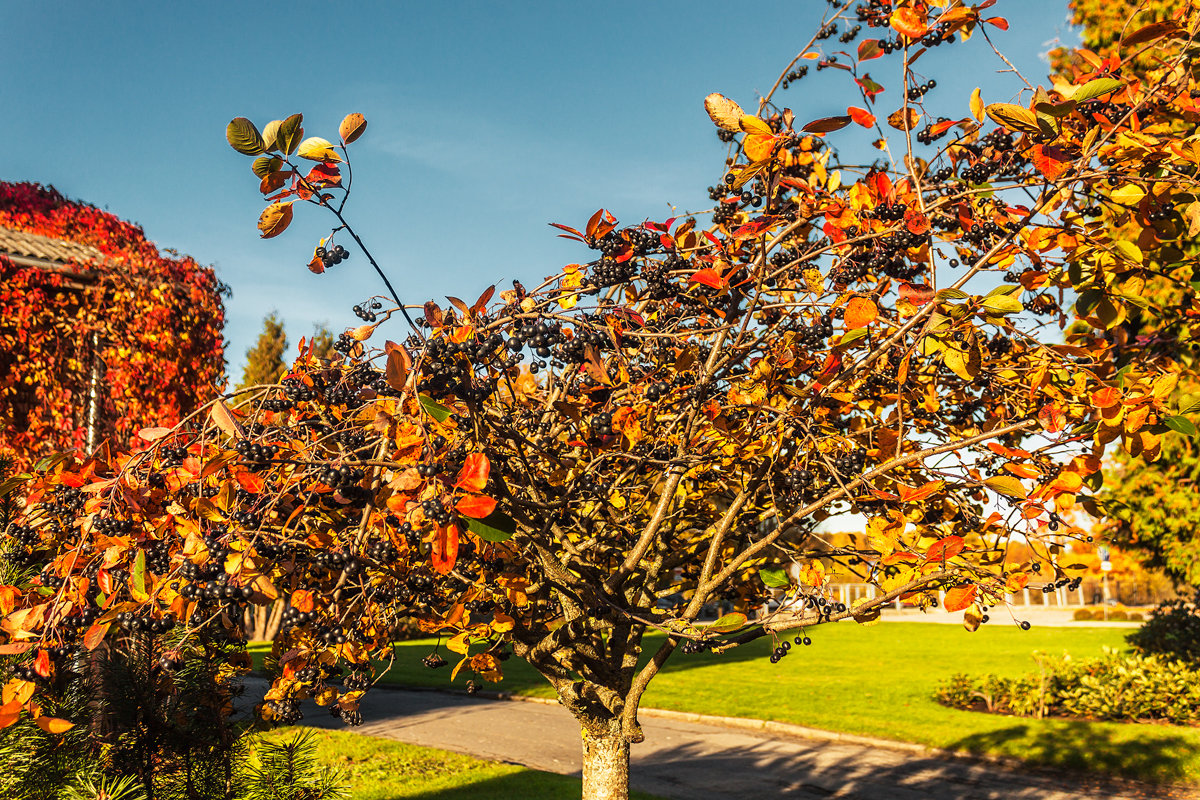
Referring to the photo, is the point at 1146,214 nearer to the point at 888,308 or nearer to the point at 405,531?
the point at 888,308

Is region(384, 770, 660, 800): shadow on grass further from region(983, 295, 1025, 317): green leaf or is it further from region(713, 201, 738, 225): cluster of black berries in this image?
region(983, 295, 1025, 317): green leaf

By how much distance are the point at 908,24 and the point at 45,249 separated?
36.5ft

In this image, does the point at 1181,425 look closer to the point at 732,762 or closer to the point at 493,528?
the point at 493,528

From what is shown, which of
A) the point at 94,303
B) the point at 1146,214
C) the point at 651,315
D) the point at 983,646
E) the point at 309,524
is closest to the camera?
the point at 1146,214

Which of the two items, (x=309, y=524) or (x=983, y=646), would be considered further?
(x=983, y=646)

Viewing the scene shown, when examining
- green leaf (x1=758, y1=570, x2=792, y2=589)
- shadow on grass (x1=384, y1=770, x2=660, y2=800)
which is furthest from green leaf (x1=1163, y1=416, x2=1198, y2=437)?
shadow on grass (x1=384, y1=770, x2=660, y2=800)

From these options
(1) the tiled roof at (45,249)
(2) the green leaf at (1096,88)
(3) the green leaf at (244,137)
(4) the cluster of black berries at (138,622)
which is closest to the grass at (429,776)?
(4) the cluster of black berries at (138,622)

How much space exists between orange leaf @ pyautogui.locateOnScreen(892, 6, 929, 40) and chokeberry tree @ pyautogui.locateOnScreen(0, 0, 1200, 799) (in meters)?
0.02

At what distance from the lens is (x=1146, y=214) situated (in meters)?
2.83

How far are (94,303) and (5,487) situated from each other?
337 inches

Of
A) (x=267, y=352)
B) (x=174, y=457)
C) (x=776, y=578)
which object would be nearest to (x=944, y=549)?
(x=776, y=578)

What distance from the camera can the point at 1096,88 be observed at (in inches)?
91.3

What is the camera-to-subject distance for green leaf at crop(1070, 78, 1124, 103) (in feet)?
7.52

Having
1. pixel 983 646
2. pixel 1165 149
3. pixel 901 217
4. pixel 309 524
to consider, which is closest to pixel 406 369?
pixel 309 524
